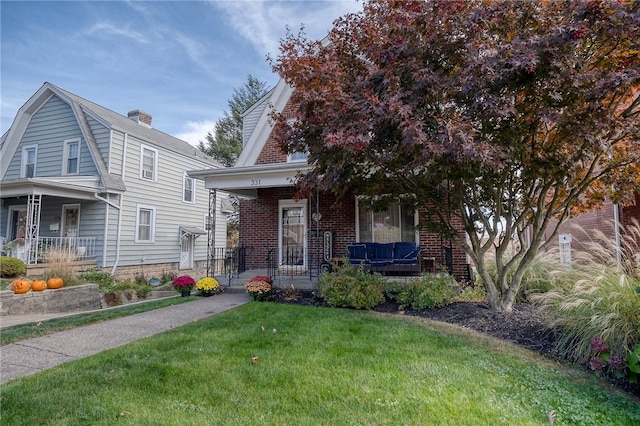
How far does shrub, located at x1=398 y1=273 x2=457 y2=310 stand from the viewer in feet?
21.4

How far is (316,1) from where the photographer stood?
831cm

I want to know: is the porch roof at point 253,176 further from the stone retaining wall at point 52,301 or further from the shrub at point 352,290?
the stone retaining wall at point 52,301

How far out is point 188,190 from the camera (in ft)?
57.8

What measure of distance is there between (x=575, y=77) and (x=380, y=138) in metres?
2.44

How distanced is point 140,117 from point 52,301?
1144cm

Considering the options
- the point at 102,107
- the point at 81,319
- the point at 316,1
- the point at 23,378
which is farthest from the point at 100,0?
the point at 102,107

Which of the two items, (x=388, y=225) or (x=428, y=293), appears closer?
(x=428, y=293)

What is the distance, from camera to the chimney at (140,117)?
56.6ft

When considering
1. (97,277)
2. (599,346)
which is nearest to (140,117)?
(97,277)

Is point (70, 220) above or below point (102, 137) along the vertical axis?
below

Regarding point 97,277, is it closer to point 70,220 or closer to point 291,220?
point 70,220

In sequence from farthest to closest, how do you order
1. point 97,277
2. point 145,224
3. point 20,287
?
point 145,224 → point 97,277 → point 20,287

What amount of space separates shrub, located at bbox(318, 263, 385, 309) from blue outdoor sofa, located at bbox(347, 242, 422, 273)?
116cm

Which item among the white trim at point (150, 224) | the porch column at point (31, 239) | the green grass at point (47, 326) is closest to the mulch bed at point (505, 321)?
the green grass at point (47, 326)
